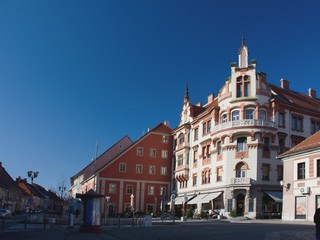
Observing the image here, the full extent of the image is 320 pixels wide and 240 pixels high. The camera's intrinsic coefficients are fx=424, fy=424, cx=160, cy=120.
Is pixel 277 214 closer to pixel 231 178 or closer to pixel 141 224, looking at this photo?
pixel 231 178

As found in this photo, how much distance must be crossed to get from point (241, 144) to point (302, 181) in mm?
13149

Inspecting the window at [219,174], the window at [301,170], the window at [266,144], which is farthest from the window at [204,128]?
the window at [301,170]

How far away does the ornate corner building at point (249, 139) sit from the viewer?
50.6 m

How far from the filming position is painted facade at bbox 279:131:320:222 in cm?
3841

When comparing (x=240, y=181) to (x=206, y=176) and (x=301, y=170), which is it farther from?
A: (x=301, y=170)

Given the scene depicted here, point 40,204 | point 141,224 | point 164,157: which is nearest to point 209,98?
point 164,157

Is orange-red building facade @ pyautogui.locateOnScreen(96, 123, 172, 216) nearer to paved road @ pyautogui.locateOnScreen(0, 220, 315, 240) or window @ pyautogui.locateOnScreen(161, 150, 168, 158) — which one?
window @ pyautogui.locateOnScreen(161, 150, 168, 158)

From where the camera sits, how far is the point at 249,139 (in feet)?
168

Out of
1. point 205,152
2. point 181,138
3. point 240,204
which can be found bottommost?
point 240,204

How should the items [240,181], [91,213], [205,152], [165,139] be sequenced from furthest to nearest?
[165,139], [205,152], [240,181], [91,213]

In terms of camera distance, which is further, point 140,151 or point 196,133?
point 140,151

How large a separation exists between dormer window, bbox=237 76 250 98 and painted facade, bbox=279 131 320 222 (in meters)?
12.7

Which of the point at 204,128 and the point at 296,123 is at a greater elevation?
the point at 296,123

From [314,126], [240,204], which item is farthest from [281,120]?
[240,204]
